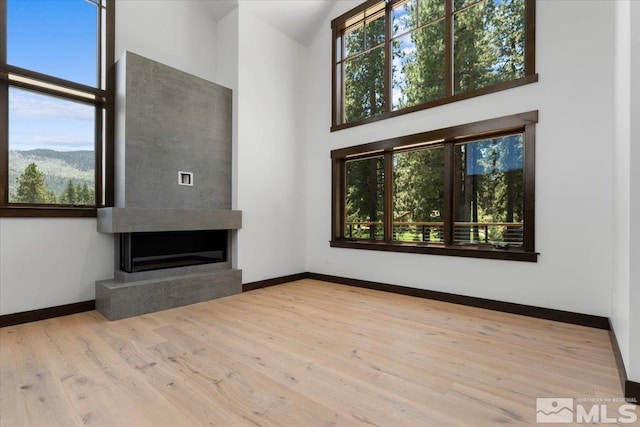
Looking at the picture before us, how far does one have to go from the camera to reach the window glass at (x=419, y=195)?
411 cm

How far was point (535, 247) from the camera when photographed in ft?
10.6

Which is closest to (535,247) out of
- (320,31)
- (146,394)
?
(146,394)

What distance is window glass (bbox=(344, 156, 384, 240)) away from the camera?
15.6ft

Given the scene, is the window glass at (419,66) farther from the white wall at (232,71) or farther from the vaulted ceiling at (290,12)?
the white wall at (232,71)

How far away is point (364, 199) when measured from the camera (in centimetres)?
495

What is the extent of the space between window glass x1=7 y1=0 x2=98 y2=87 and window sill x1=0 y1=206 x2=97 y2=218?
1.43m

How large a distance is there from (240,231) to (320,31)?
3.60 m

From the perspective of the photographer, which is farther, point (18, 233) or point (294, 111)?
point (294, 111)

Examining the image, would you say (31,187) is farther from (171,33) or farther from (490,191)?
(490,191)

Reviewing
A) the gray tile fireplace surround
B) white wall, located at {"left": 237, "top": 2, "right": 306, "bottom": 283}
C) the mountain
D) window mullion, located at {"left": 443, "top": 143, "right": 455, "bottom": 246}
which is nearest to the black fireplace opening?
the gray tile fireplace surround

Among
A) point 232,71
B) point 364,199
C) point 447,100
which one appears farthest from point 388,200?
point 232,71

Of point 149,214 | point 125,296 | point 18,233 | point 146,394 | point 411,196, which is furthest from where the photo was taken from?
point 411,196

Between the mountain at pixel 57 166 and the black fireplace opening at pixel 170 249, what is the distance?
792 mm

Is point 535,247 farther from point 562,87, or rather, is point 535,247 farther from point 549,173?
point 562,87
